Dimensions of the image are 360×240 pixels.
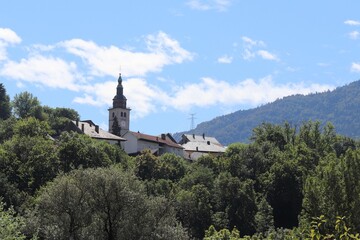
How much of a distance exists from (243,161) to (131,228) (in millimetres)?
48209

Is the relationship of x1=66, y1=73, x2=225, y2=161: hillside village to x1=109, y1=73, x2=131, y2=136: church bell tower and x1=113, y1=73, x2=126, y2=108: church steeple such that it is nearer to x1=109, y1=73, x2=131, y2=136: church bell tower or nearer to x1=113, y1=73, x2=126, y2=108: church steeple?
x1=109, y1=73, x2=131, y2=136: church bell tower

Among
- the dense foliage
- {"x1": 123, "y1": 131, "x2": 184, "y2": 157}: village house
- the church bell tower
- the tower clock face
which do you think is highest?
the church bell tower

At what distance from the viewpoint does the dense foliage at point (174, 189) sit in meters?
46.9

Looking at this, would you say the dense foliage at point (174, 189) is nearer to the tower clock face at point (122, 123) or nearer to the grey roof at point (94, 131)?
the grey roof at point (94, 131)

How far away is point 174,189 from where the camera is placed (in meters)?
85.2

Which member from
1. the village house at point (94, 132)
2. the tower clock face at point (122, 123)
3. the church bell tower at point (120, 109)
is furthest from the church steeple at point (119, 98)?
the village house at point (94, 132)

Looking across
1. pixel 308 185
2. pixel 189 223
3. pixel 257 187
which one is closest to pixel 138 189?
pixel 308 185

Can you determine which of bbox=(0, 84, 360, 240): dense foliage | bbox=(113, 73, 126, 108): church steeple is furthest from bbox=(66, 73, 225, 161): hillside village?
bbox=(0, 84, 360, 240): dense foliage

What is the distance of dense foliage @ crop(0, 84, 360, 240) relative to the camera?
46.9 m

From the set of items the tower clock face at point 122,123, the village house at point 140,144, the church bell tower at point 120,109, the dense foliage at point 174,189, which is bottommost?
the dense foliage at point 174,189

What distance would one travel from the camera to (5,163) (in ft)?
244

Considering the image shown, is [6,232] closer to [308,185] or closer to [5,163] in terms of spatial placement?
[308,185]

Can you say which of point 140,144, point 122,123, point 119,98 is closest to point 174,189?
point 140,144

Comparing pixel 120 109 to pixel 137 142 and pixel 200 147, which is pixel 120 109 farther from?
pixel 137 142
